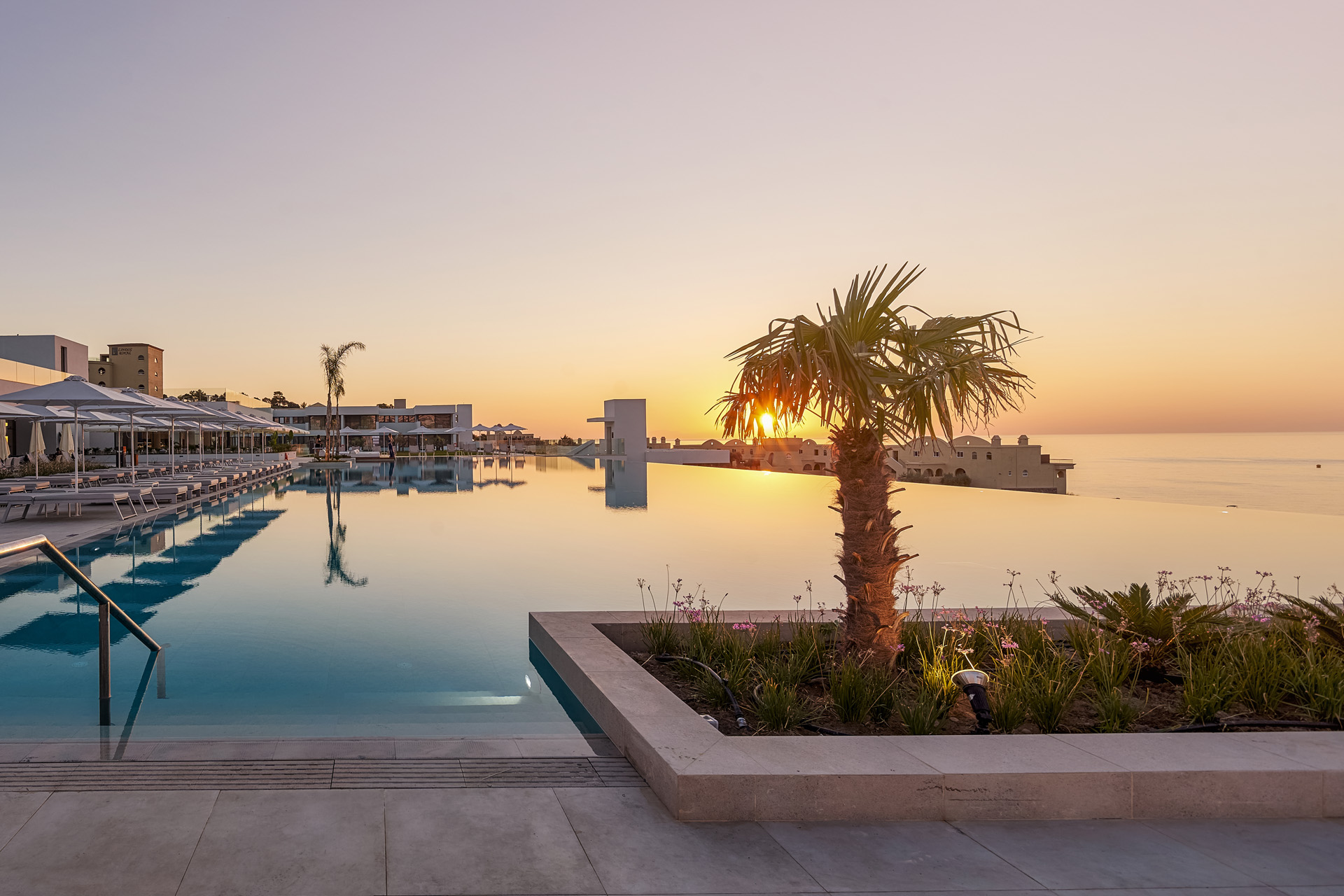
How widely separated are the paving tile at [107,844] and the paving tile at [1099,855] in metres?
2.57

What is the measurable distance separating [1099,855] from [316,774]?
9.47ft

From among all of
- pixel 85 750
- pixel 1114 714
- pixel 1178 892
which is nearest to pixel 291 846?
pixel 85 750

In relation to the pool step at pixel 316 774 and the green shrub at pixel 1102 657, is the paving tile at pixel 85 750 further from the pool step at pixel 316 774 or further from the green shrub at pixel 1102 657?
the green shrub at pixel 1102 657

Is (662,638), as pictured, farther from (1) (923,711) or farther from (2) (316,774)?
(2) (316,774)

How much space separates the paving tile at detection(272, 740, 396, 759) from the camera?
3111 mm

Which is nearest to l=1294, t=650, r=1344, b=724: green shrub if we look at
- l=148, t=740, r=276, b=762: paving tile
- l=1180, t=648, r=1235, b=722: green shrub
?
l=1180, t=648, r=1235, b=722: green shrub

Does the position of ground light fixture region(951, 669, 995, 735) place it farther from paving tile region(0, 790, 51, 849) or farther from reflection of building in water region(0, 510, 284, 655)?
reflection of building in water region(0, 510, 284, 655)

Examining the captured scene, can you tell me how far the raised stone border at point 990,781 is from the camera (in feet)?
8.48

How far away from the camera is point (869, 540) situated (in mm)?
4105

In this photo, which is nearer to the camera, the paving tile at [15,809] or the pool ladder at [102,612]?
the paving tile at [15,809]

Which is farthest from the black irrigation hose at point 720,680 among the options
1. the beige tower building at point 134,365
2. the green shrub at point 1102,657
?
the beige tower building at point 134,365

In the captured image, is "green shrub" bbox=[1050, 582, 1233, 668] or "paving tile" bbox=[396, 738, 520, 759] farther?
"green shrub" bbox=[1050, 582, 1233, 668]

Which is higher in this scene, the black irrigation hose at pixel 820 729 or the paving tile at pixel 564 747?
the black irrigation hose at pixel 820 729

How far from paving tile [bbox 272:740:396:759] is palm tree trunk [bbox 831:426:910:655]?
250 centimetres
